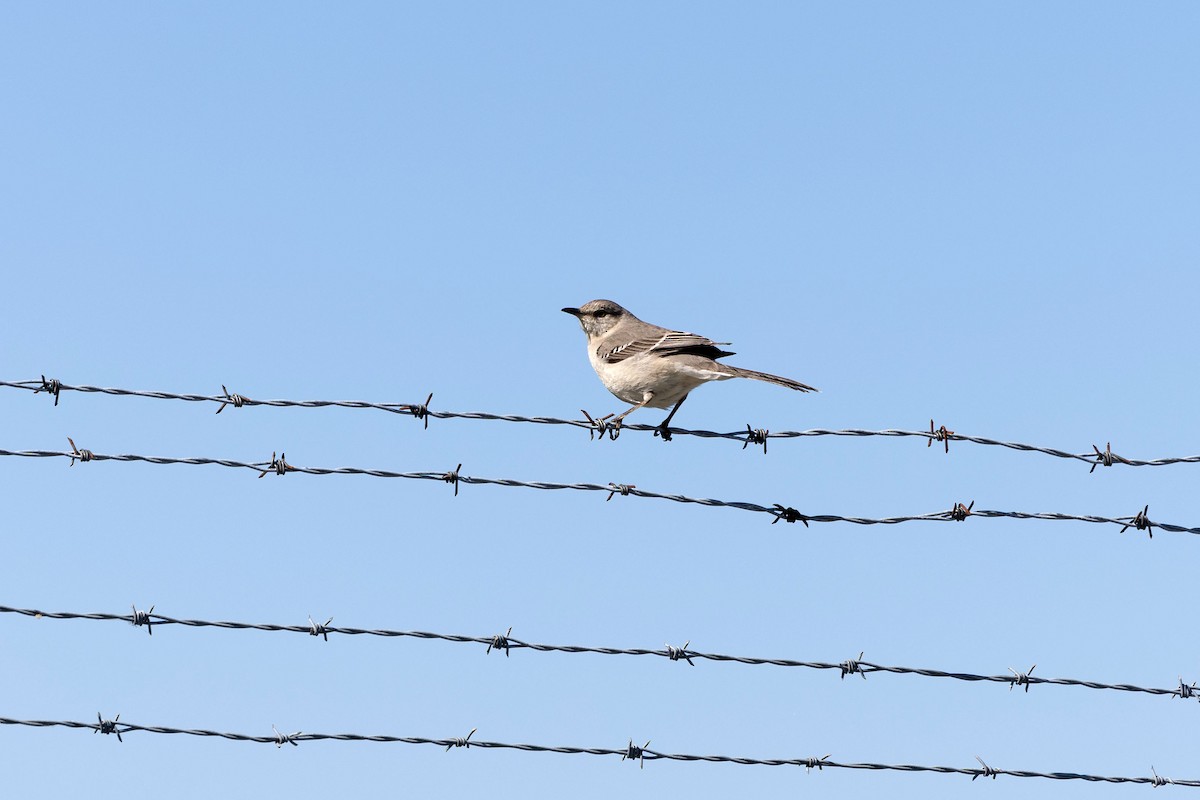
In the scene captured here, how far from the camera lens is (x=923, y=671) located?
263 inches

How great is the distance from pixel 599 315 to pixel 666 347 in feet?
7.53

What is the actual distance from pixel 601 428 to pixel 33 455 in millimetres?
3217

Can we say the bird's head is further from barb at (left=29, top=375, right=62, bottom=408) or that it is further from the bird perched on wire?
barb at (left=29, top=375, right=62, bottom=408)

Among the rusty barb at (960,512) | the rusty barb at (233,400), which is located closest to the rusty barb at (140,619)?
the rusty barb at (233,400)

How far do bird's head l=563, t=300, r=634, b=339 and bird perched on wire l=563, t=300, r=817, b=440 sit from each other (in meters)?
1.01

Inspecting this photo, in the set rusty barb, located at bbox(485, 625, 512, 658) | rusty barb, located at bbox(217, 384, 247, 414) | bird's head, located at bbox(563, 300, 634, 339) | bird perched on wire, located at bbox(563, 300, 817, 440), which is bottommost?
rusty barb, located at bbox(485, 625, 512, 658)

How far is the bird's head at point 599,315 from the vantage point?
12023mm

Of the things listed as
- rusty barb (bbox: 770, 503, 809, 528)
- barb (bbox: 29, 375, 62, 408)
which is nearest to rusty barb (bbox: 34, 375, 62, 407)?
barb (bbox: 29, 375, 62, 408)

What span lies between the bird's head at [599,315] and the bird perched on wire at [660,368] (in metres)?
1.01

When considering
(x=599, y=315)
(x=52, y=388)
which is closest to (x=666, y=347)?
(x=599, y=315)

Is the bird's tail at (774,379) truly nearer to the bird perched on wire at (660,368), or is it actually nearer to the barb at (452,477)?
the bird perched on wire at (660,368)

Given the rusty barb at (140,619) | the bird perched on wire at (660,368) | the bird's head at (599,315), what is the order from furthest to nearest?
the bird's head at (599,315)
the bird perched on wire at (660,368)
the rusty barb at (140,619)

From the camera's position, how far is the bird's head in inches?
473

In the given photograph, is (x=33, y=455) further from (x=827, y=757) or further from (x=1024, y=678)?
(x=1024, y=678)
